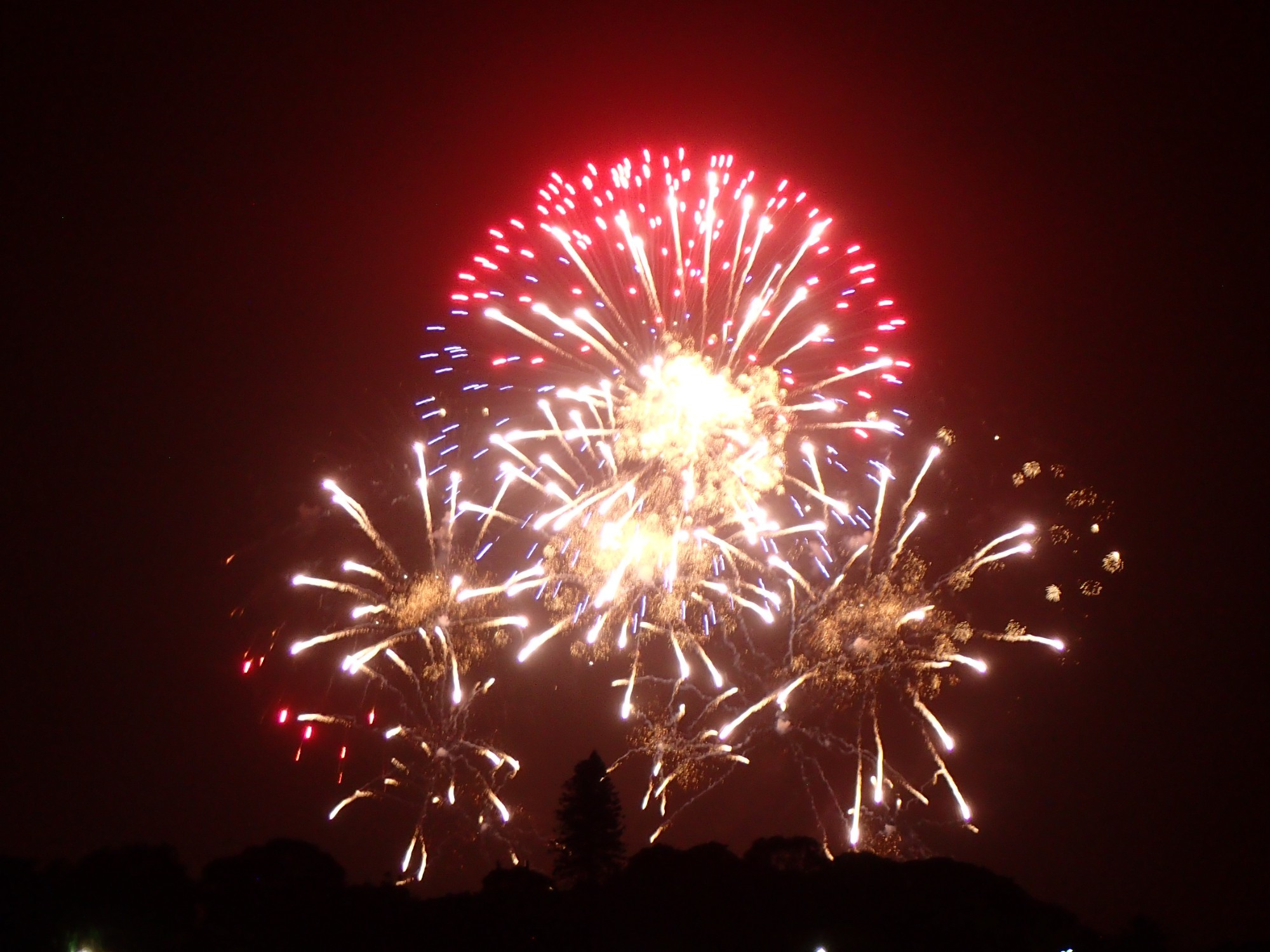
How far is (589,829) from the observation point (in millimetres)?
30328

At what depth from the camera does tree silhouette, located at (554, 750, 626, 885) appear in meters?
30.2

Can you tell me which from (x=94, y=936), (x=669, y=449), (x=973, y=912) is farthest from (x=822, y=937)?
(x=94, y=936)

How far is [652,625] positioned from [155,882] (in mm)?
14175

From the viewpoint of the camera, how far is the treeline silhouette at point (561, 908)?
977 inches

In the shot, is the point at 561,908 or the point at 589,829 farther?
the point at 589,829

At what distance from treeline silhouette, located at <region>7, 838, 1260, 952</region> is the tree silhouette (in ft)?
7.39

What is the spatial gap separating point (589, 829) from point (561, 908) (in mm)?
3918

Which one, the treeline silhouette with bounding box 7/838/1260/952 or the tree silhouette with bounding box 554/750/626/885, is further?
the tree silhouette with bounding box 554/750/626/885

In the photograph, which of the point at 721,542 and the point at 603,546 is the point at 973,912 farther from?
the point at 603,546

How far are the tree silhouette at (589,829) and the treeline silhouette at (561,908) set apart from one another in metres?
2.25

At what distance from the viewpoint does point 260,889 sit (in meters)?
27.3

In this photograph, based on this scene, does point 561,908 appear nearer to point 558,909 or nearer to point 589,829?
point 558,909

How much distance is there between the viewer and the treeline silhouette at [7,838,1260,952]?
24828 millimetres

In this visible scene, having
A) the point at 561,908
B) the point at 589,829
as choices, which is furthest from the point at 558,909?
the point at 589,829
